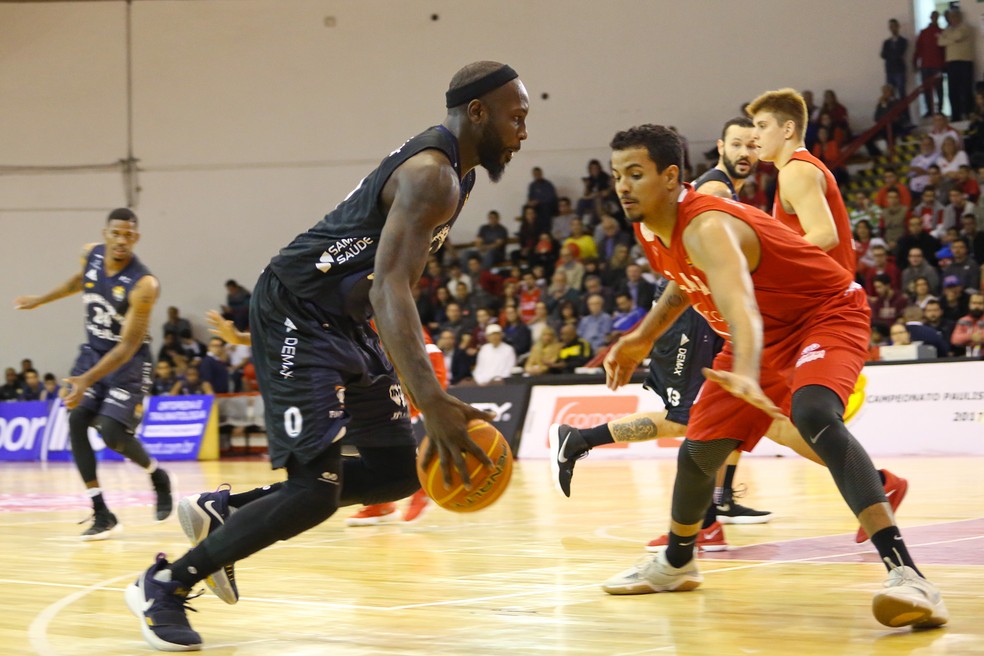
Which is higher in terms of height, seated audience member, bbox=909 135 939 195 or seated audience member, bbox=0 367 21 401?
seated audience member, bbox=909 135 939 195

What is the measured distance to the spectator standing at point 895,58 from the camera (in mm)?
18828

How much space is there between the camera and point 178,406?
58.2 feet

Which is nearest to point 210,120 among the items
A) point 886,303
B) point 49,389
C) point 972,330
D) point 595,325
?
point 49,389

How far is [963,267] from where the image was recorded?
1471cm

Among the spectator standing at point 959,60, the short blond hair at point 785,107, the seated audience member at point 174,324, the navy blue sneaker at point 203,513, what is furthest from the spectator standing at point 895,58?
the navy blue sneaker at point 203,513

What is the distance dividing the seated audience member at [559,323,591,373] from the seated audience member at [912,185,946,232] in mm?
4829

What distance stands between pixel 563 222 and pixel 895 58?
18.9ft

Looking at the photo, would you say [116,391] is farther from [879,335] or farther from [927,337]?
[879,335]

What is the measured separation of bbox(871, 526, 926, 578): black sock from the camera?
3.69 m

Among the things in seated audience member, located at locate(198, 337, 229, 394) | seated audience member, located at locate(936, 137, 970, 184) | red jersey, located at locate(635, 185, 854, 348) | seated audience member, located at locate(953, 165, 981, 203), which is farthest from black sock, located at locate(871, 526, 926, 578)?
seated audience member, located at locate(198, 337, 229, 394)

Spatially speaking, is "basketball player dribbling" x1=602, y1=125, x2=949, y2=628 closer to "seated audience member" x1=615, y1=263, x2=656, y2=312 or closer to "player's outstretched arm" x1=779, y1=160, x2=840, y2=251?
"player's outstretched arm" x1=779, y1=160, x2=840, y2=251

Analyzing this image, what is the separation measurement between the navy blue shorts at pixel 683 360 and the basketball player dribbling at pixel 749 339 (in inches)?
79.9

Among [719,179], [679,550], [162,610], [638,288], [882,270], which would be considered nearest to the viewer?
[162,610]

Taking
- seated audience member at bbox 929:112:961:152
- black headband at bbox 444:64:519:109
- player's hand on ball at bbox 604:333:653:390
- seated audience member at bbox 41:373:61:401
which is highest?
seated audience member at bbox 929:112:961:152
